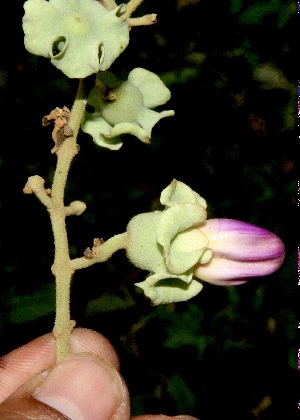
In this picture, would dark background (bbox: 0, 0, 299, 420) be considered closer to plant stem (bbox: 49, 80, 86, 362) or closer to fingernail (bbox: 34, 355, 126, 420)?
fingernail (bbox: 34, 355, 126, 420)

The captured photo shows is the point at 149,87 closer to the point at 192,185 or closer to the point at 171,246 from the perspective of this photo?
the point at 171,246

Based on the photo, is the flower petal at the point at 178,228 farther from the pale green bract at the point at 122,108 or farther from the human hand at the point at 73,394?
the human hand at the point at 73,394

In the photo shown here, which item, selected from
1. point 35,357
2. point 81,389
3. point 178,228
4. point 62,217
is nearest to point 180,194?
point 178,228

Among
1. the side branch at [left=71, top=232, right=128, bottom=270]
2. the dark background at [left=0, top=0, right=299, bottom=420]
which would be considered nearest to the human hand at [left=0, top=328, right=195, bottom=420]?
the side branch at [left=71, top=232, right=128, bottom=270]

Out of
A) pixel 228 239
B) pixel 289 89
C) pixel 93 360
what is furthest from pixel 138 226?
pixel 289 89

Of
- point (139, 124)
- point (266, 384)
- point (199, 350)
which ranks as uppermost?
point (139, 124)

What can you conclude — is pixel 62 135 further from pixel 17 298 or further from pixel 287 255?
pixel 287 255

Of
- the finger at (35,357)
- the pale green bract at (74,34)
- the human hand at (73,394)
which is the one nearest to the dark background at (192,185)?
the finger at (35,357)
